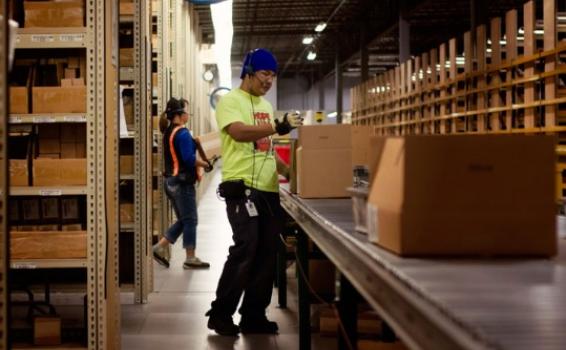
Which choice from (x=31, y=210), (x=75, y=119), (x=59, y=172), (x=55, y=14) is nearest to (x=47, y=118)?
(x=75, y=119)

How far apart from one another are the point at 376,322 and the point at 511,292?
243 centimetres

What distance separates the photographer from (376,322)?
4.01 metres

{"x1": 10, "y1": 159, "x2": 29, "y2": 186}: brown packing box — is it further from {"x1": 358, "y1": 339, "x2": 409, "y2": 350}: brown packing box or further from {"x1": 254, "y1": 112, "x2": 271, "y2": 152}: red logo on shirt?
{"x1": 358, "y1": 339, "x2": 409, "y2": 350}: brown packing box

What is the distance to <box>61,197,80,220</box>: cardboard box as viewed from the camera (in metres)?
4.28

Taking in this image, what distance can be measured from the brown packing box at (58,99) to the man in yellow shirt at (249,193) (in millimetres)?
913

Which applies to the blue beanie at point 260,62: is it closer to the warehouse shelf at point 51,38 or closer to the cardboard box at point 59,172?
the warehouse shelf at point 51,38

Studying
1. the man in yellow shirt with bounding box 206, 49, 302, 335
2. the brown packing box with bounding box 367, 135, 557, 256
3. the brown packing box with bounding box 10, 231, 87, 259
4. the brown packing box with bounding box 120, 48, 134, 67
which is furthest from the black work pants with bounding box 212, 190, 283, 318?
the brown packing box with bounding box 367, 135, 557, 256

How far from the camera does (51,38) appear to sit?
389 cm

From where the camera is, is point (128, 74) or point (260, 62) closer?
point (260, 62)

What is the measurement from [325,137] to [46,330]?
6.37 ft

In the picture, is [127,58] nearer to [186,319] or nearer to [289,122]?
[186,319]

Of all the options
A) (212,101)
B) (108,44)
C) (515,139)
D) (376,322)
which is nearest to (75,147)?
(108,44)

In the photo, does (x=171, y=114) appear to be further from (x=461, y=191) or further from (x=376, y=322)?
(x=461, y=191)

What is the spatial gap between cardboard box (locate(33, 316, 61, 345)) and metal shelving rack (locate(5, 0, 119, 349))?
0.31 m
